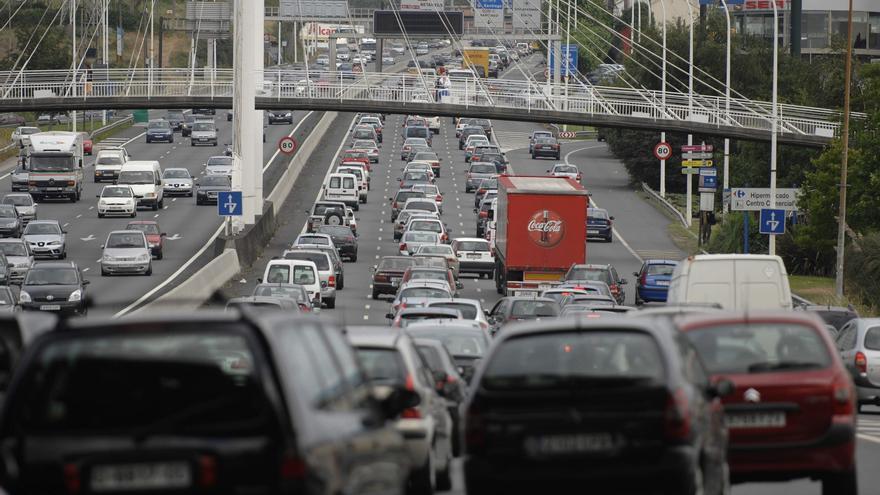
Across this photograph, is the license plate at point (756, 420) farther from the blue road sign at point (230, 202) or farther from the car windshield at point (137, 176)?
the car windshield at point (137, 176)

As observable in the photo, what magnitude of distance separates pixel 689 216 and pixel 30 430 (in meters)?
74.3

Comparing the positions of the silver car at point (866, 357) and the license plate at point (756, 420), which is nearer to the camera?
the license plate at point (756, 420)

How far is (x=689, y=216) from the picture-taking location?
8194cm

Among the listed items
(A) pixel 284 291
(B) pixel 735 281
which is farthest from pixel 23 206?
(B) pixel 735 281

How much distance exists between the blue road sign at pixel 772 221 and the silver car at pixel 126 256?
711 inches

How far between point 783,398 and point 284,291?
26631mm

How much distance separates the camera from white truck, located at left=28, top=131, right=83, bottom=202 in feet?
255

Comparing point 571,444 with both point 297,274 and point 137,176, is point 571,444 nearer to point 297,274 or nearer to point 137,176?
point 297,274

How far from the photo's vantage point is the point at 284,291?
131ft

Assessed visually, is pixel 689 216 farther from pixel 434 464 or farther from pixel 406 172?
pixel 434 464

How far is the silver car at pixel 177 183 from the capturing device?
282 feet

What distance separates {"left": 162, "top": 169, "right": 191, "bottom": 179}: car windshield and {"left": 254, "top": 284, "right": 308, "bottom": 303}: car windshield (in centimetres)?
4641

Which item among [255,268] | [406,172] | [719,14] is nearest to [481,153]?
[406,172]

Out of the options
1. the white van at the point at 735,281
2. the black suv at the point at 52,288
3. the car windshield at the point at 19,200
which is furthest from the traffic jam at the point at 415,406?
the car windshield at the point at 19,200
